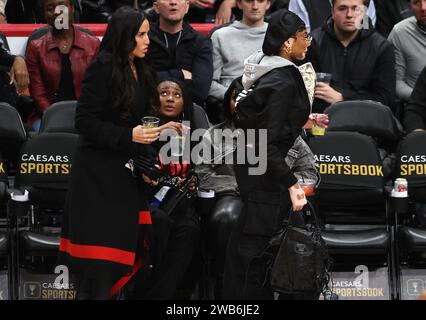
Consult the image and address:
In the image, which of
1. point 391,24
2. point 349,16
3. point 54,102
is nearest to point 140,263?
point 54,102

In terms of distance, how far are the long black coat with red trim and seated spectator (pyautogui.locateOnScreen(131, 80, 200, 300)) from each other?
39cm

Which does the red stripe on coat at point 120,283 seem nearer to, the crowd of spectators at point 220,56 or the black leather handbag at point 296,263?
the black leather handbag at point 296,263

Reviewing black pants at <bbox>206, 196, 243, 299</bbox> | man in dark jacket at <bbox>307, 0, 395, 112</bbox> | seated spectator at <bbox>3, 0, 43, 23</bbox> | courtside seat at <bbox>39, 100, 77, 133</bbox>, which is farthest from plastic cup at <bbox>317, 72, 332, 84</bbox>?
seated spectator at <bbox>3, 0, 43, 23</bbox>

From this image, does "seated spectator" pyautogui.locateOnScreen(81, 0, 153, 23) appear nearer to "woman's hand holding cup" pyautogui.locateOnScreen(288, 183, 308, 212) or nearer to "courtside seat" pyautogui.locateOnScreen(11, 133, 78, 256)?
"courtside seat" pyautogui.locateOnScreen(11, 133, 78, 256)

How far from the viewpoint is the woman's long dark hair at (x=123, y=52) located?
572cm

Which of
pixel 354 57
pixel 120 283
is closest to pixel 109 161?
pixel 120 283

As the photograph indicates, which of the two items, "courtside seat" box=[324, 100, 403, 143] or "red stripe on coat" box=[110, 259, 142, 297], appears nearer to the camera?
"red stripe on coat" box=[110, 259, 142, 297]

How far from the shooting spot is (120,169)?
5770 mm

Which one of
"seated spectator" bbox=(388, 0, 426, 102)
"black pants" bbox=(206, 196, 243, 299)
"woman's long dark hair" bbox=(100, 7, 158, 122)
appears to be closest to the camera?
"woman's long dark hair" bbox=(100, 7, 158, 122)

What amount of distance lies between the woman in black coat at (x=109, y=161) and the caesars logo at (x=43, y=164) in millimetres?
915

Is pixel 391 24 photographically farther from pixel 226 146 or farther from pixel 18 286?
pixel 18 286

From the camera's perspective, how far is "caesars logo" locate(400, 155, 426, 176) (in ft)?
22.0

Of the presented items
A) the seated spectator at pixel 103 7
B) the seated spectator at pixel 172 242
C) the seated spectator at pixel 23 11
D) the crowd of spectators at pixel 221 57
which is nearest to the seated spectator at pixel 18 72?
the crowd of spectators at pixel 221 57

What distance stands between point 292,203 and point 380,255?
4.08ft
